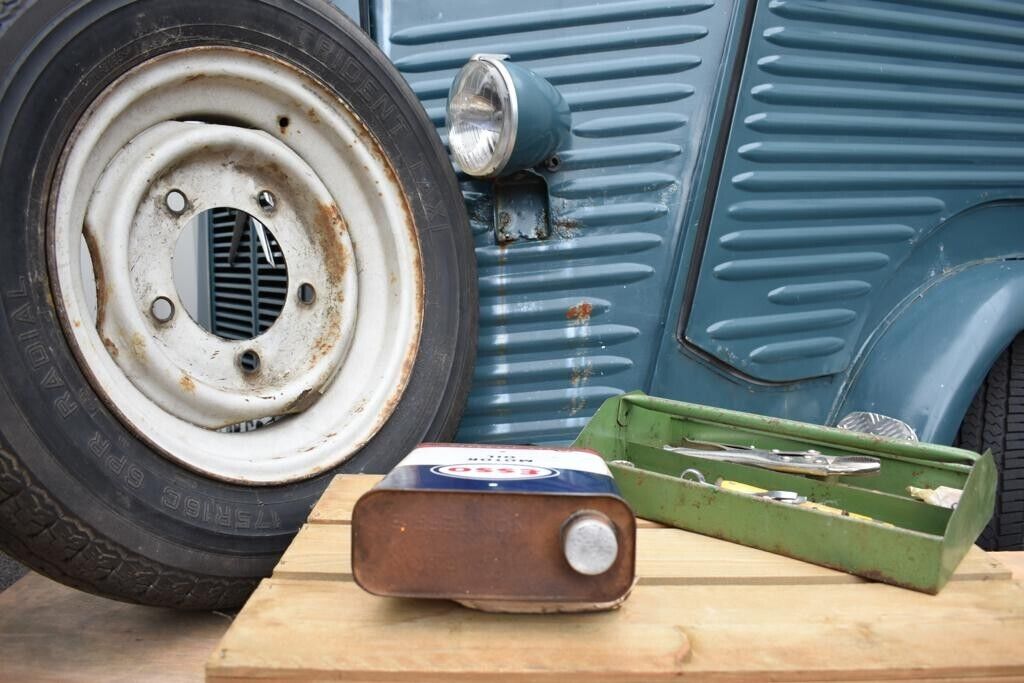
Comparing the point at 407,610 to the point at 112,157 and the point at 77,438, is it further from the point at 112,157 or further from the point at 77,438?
the point at 112,157

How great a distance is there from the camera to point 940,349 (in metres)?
1.57

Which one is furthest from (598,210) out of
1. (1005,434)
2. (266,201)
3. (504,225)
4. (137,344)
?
(1005,434)

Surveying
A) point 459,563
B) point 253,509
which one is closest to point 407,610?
point 459,563

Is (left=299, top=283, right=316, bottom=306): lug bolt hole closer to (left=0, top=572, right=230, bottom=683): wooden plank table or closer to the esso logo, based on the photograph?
(left=0, top=572, right=230, bottom=683): wooden plank table

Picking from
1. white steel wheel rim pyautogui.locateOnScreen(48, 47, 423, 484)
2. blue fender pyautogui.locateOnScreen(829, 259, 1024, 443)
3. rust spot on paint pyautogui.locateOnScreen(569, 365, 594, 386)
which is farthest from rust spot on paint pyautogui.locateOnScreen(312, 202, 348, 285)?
blue fender pyautogui.locateOnScreen(829, 259, 1024, 443)

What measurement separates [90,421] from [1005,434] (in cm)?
167

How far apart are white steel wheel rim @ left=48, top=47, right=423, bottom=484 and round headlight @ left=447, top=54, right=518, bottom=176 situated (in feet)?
0.45

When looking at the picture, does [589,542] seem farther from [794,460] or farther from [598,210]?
[598,210]

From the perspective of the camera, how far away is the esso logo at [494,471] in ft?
2.76

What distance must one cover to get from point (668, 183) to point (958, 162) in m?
0.67

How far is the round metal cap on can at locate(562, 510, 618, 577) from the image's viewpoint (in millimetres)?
746

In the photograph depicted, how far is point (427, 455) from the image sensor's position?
963 millimetres

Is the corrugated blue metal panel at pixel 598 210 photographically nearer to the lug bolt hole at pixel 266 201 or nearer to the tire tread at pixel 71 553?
the lug bolt hole at pixel 266 201

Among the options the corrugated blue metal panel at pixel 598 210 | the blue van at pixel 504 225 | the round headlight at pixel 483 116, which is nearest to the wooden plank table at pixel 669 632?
the blue van at pixel 504 225
